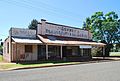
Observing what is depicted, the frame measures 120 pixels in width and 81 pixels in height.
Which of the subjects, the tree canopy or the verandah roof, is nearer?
the verandah roof

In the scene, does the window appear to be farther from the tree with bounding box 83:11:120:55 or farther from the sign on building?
the tree with bounding box 83:11:120:55

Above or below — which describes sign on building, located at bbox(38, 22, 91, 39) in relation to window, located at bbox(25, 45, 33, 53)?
above

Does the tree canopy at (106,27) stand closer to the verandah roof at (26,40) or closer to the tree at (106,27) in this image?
the tree at (106,27)

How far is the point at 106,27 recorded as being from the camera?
5091 cm

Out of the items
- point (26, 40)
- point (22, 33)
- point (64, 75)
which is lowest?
point (64, 75)

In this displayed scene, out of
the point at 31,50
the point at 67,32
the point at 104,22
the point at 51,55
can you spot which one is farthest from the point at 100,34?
the point at 31,50

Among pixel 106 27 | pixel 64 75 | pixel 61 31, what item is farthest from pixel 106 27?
pixel 64 75

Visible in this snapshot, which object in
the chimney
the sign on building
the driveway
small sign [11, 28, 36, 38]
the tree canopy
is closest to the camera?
the driveway

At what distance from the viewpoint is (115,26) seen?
50.6 metres

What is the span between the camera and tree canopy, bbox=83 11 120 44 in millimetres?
50844

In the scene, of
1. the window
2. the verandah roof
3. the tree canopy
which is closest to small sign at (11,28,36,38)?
the verandah roof

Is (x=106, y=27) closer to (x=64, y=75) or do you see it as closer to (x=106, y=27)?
(x=106, y=27)

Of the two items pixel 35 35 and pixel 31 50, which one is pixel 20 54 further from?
pixel 35 35

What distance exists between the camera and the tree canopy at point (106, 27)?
167 ft
